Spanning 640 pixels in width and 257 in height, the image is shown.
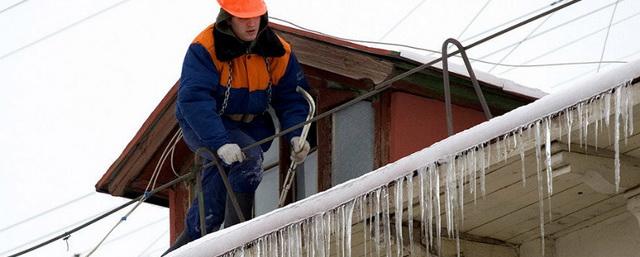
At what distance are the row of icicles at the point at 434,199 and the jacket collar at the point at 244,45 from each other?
2054 mm

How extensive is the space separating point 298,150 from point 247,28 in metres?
0.97

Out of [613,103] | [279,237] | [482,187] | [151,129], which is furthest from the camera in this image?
[151,129]

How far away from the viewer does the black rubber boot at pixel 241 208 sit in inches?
569

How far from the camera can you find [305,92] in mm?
14797

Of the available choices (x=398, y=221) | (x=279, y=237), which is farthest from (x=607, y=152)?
(x=279, y=237)

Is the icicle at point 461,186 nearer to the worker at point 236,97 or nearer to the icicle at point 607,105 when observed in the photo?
the icicle at point 607,105

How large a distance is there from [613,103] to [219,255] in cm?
334

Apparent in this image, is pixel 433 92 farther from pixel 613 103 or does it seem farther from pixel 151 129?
pixel 613 103

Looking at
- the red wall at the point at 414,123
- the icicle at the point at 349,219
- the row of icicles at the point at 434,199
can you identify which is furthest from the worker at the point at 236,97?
the icicle at the point at 349,219

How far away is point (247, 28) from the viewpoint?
47.4 ft

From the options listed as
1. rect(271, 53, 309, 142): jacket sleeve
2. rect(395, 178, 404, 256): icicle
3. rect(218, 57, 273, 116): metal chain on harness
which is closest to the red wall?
rect(271, 53, 309, 142): jacket sleeve

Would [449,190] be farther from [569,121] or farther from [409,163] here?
[569,121]

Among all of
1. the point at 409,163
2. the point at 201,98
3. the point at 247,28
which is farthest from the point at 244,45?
the point at 409,163

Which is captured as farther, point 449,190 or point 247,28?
point 247,28
